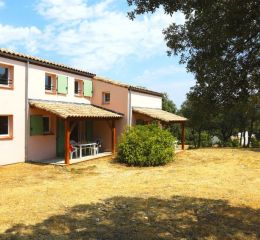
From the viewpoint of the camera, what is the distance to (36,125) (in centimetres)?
2009

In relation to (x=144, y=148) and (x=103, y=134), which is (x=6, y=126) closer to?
(x=144, y=148)

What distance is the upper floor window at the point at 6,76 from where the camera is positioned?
1842cm

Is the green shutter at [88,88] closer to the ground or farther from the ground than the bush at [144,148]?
farther from the ground

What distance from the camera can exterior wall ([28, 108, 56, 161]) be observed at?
19922mm

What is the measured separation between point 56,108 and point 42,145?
2498 mm

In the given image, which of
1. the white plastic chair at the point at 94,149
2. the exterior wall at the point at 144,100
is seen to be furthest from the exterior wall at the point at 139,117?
the white plastic chair at the point at 94,149

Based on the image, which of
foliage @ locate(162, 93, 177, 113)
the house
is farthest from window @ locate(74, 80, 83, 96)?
foliage @ locate(162, 93, 177, 113)

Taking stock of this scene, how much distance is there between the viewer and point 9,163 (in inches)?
730

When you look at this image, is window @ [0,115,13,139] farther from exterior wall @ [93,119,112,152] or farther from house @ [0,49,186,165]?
exterior wall @ [93,119,112,152]

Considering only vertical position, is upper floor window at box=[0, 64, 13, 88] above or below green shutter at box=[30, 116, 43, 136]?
above

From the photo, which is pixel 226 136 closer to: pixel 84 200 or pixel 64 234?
pixel 84 200

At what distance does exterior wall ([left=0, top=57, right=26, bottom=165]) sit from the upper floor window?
207 millimetres

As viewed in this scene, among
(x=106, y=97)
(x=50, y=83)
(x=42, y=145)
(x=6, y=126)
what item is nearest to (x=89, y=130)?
(x=106, y=97)

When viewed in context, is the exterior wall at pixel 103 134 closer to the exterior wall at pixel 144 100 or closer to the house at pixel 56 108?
the house at pixel 56 108
